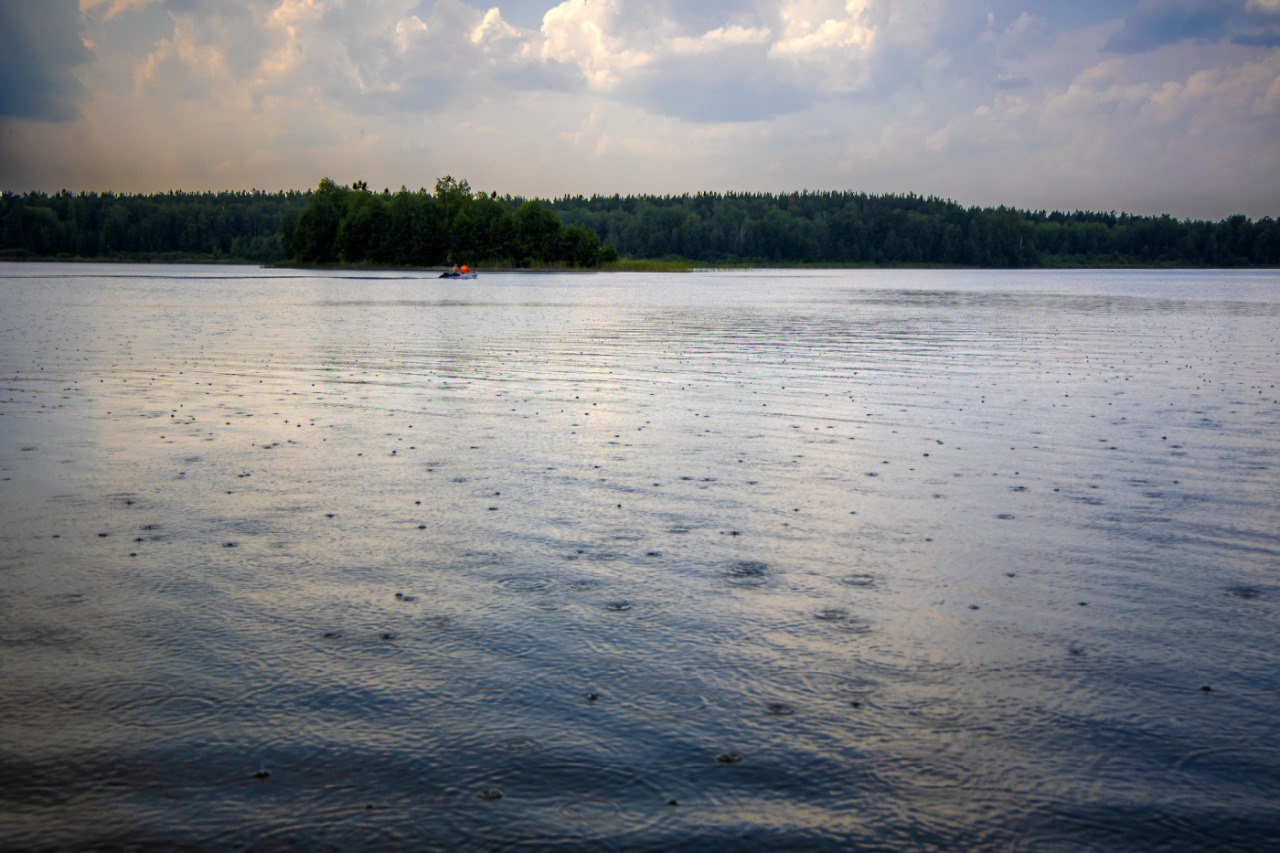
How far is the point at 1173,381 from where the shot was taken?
86.2 ft

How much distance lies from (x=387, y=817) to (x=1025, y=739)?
401 centimetres

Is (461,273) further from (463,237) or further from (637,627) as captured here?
(637,627)

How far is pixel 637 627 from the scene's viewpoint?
8164mm

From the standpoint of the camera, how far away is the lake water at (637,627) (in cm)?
549

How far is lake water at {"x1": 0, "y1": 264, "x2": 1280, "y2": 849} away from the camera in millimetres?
5488

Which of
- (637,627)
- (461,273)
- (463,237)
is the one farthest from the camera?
(463,237)

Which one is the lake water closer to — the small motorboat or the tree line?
the small motorboat

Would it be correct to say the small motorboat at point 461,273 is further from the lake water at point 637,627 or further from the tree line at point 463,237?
the lake water at point 637,627

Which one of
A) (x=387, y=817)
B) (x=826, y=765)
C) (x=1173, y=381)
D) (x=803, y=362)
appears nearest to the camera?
(x=387, y=817)

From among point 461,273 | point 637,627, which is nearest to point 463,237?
point 461,273

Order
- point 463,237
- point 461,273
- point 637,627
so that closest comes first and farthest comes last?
1. point 637,627
2. point 461,273
3. point 463,237

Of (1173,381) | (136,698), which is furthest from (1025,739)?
(1173,381)

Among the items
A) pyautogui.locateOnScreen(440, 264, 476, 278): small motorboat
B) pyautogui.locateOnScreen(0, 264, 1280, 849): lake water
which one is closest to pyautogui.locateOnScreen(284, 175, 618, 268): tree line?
pyautogui.locateOnScreen(440, 264, 476, 278): small motorboat

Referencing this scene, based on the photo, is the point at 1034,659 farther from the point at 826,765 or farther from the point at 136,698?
the point at 136,698
